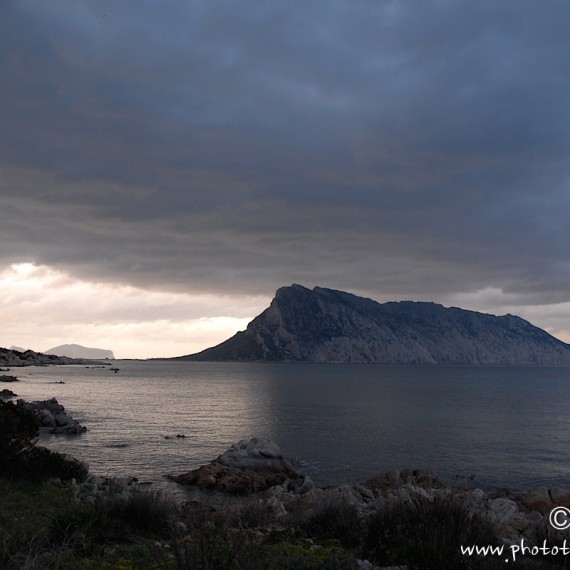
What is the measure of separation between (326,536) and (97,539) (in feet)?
15.3

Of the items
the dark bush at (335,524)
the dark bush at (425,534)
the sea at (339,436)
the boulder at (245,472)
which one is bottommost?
the sea at (339,436)

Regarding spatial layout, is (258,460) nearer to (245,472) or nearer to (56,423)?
(245,472)

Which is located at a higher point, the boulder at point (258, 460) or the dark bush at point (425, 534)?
the dark bush at point (425, 534)

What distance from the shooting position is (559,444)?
4703cm

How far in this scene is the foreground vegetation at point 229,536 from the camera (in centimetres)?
683

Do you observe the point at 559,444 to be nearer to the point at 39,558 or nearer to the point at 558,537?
the point at 558,537

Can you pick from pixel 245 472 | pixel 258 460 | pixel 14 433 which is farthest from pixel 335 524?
pixel 258 460

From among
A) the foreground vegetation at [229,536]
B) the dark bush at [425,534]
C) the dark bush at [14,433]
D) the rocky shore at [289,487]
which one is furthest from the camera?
the rocky shore at [289,487]

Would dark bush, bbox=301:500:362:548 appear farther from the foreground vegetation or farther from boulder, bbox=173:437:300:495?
boulder, bbox=173:437:300:495

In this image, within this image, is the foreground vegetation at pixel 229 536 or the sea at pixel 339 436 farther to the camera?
the sea at pixel 339 436

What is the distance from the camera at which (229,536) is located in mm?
8125

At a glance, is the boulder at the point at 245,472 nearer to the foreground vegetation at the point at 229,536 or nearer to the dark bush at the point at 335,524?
the foreground vegetation at the point at 229,536

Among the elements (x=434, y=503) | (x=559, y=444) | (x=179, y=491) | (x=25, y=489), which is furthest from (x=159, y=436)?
(x=434, y=503)

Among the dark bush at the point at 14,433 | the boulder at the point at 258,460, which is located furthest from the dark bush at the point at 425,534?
Result: the boulder at the point at 258,460
